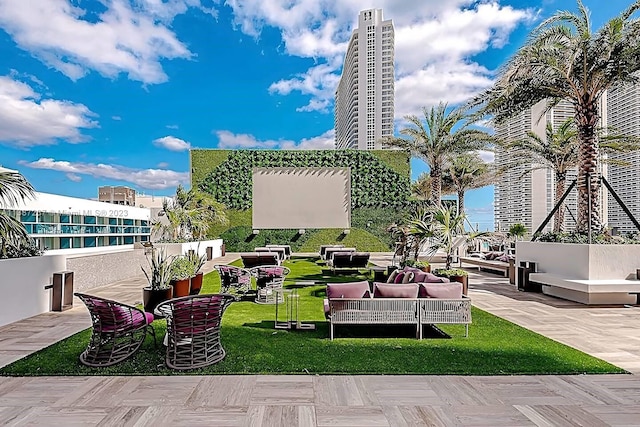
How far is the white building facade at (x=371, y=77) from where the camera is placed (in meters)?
65.7

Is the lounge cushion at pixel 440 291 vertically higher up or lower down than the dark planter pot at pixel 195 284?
higher up

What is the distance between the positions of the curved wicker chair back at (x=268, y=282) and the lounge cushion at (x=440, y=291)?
3146mm

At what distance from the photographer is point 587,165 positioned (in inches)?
380

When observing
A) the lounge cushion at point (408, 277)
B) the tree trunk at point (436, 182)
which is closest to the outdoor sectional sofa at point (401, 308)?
the lounge cushion at point (408, 277)

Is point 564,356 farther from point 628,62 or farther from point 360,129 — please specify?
point 360,129

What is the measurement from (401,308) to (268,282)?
4.04m

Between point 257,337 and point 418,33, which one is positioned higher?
point 418,33

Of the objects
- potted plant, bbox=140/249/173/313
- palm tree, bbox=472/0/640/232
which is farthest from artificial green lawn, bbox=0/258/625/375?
palm tree, bbox=472/0/640/232

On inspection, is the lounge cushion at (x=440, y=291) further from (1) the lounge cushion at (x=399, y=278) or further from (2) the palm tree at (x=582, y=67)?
(2) the palm tree at (x=582, y=67)

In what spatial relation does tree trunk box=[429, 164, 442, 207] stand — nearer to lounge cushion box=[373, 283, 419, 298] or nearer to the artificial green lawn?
the artificial green lawn

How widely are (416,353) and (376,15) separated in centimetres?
7003

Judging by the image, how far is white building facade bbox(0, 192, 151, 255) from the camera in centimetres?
1920

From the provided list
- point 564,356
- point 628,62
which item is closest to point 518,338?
point 564,356

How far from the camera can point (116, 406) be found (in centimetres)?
347
